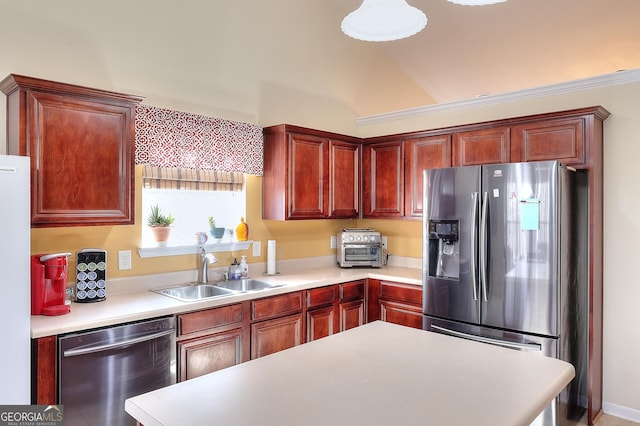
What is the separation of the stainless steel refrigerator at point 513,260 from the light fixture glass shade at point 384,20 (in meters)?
1.38

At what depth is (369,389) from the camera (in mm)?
1412

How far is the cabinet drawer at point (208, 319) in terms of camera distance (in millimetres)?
2734

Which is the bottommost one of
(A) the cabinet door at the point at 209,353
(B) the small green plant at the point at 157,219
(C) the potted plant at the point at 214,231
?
(A) the cabinet door at the point at 209,353

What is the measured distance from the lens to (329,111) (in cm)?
448

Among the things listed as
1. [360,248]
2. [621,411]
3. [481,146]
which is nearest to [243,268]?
[360,248]

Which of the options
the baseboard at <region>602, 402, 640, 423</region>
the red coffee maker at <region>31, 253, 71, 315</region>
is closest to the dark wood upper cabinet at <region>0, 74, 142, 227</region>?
the red coffee maker at <region>31, 253, 71, 315</region>

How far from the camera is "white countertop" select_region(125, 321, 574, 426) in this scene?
1.23 metres

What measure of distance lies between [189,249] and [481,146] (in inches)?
92.6

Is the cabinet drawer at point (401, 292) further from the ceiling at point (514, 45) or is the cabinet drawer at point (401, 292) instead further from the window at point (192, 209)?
the ceiling at point (514, 45)

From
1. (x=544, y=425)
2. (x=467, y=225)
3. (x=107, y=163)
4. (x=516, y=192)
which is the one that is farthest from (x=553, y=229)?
(x=107, y=163)

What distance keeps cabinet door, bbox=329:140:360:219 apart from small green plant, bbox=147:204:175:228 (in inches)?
56.1

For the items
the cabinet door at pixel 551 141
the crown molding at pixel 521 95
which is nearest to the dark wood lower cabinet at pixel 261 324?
the cabinet door at pixel 551 141

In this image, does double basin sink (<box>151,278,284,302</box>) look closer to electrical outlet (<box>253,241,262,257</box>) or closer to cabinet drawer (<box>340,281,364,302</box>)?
electrical outlet (<box>253,241,262,257</box>)

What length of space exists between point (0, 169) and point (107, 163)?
0.69 metres
